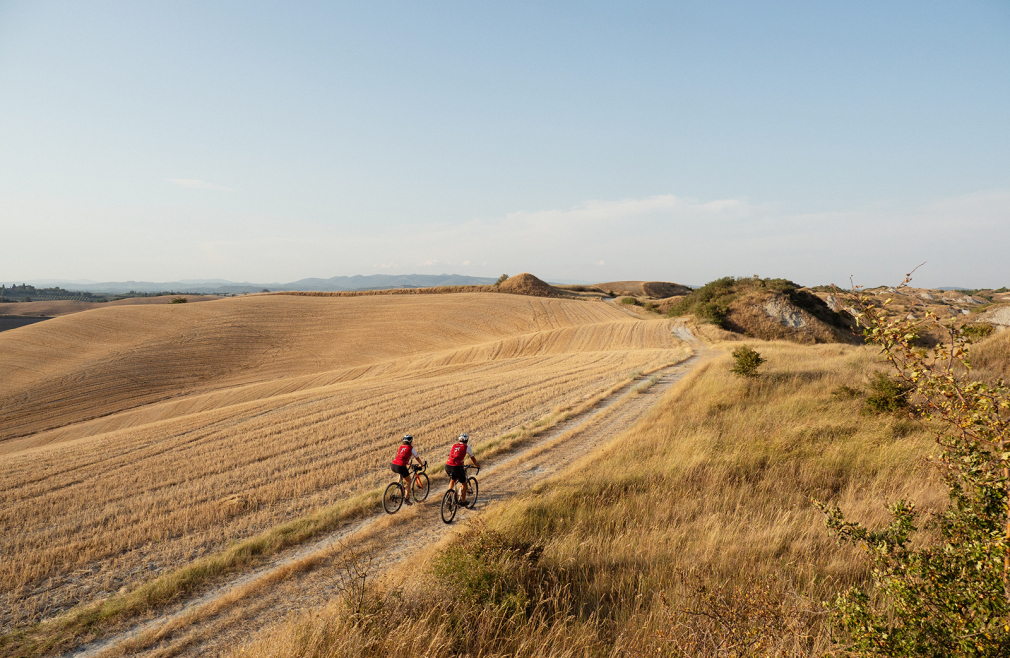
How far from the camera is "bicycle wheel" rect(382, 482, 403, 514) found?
11.1m

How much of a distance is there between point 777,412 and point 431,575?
1278cm

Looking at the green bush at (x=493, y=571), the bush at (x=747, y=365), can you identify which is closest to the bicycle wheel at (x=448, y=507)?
the green bush at (x=493, y=571)

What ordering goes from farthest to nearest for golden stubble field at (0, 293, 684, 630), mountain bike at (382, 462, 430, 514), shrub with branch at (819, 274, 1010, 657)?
mountain bike at (382, 462, 430, 514) → golden stubble field at (0, 293, 684, 630) → shrub with branch at (819, 274, 1010, 657)

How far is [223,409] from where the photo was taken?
2716cm

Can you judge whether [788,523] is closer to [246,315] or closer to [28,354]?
[28,354]

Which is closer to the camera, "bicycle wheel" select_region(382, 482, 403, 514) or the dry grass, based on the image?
the dry grass

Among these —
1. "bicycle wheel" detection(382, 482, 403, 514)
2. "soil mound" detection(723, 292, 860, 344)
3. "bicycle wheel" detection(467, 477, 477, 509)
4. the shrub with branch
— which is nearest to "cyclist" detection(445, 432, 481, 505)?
"bicycle wheel" detection(467, 477, 477, 509)

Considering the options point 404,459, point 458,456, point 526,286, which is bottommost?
point 404,459

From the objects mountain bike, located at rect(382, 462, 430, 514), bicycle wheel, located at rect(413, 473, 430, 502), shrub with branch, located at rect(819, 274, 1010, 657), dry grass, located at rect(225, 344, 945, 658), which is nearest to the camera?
shrub with branch, located at rect(819, 274, 1010, 657)

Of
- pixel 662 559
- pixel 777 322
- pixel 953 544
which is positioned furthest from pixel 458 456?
pixel 777 322

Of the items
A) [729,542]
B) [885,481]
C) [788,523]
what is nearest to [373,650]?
[729,542]

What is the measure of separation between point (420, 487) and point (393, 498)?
703 millimetres

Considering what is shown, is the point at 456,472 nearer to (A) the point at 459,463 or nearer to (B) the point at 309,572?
(A) the point at 459,463

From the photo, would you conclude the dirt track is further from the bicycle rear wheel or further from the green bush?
the green bush
